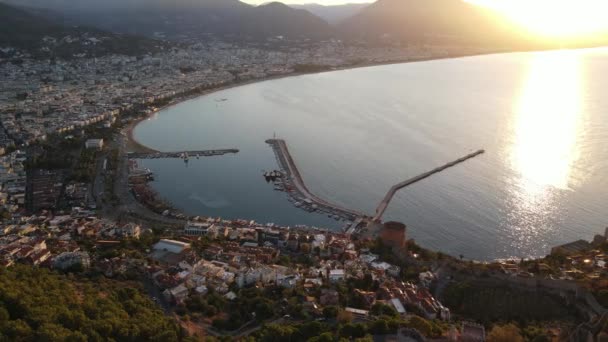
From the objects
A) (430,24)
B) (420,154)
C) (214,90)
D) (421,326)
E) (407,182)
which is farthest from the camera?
(430,24)

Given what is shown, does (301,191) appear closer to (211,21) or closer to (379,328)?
(379,328)

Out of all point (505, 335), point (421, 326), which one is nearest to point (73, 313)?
point (421, 326)

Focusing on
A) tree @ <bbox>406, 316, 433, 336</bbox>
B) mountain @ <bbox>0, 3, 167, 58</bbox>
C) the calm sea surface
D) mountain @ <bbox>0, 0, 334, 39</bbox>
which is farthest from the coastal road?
mountain @ <bbox>0, 0, 334, 39</bbox>

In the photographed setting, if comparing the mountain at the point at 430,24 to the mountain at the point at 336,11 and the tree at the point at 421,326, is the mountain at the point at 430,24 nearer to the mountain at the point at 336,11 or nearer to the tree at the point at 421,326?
the mountain at the point at 336,11

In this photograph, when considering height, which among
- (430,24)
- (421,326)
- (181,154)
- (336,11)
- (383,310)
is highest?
(336,11)

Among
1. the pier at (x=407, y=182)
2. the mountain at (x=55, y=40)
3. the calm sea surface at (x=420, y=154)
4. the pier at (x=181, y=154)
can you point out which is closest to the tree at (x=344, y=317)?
the calm sea surface at (x=420, y=154)

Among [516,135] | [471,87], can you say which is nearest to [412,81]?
[471,87]

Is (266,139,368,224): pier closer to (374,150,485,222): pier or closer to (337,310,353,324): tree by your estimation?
(374,150,485,222): pier
